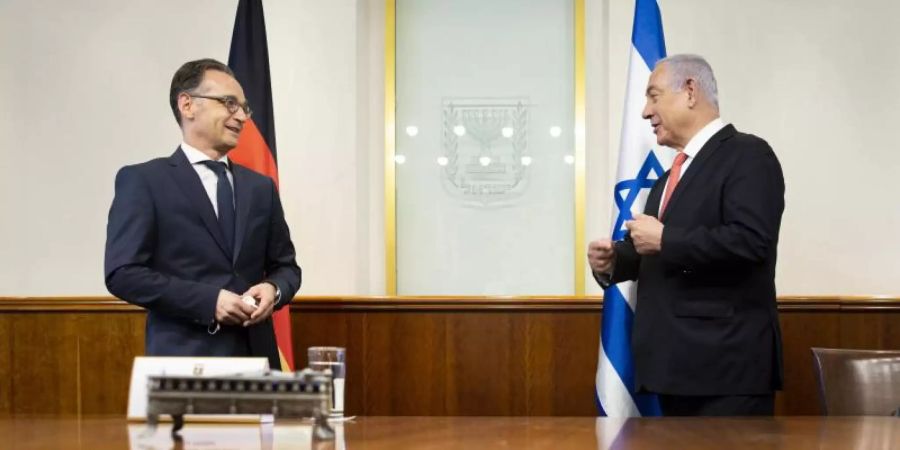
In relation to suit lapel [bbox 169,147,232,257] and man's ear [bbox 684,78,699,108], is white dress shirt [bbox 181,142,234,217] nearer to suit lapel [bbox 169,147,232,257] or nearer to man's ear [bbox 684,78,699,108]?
suit lapel [bbox 169,147,232,257]

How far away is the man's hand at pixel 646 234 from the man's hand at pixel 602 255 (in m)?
0.20

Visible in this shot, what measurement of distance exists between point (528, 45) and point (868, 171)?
74.8 inches

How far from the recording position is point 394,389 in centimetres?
481

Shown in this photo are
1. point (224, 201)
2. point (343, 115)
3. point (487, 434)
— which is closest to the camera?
point (487, 434)

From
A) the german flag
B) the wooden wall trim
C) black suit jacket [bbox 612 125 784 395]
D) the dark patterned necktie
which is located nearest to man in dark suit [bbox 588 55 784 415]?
black suit jacket [bbox 612 125 784 395]

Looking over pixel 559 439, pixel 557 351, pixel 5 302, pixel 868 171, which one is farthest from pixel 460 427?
pixel 868 171

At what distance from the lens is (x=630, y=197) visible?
13.8ft

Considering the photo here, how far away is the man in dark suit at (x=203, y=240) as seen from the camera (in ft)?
9.77

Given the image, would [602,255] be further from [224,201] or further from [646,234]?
[224,201]

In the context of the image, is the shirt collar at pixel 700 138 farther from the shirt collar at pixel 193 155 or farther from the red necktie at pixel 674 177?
the shirt collar at pixel 193 155

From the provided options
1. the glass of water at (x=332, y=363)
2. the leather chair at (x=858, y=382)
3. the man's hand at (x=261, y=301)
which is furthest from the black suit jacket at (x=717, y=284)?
the glass of water at (x=332, y=363)

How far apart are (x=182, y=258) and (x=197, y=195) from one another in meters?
0.19

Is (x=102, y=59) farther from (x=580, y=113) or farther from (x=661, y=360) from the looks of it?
(x=661, y=360)

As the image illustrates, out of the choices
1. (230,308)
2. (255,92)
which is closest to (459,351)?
(255,92)
